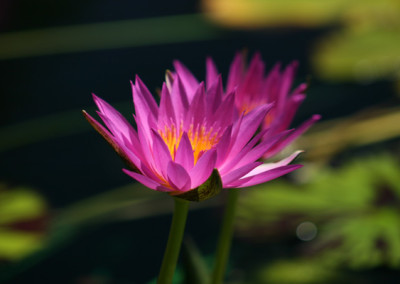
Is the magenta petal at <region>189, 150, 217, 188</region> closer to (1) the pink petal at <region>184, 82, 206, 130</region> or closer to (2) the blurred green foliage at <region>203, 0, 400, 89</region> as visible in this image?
(1) the pink petal at <region>184, 82, 206, 130</region>

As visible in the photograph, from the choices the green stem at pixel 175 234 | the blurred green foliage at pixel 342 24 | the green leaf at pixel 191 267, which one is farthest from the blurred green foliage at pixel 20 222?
the blurred green foliage at pixel 342 24

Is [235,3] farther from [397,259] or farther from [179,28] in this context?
[397,259]

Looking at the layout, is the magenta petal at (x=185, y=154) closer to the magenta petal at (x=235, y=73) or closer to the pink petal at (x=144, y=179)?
the pink petal at (x=144, y=179)

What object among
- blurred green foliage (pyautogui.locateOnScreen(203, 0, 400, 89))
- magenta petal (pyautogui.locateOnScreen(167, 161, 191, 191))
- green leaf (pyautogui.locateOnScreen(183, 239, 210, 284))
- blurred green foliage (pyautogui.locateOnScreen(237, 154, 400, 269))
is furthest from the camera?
blurred green foliage (pyautogui.locateOnScreen(203, 0, 400, 89))

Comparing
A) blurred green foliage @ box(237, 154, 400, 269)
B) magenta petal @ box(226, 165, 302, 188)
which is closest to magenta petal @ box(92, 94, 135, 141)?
magenta petal @ box(226, 165, 302, 188)

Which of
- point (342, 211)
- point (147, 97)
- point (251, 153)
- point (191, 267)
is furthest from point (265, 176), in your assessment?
point (342, 211)

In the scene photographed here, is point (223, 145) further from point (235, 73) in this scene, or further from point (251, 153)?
point (235, 73)

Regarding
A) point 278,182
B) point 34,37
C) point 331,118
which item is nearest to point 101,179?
point 278,182
